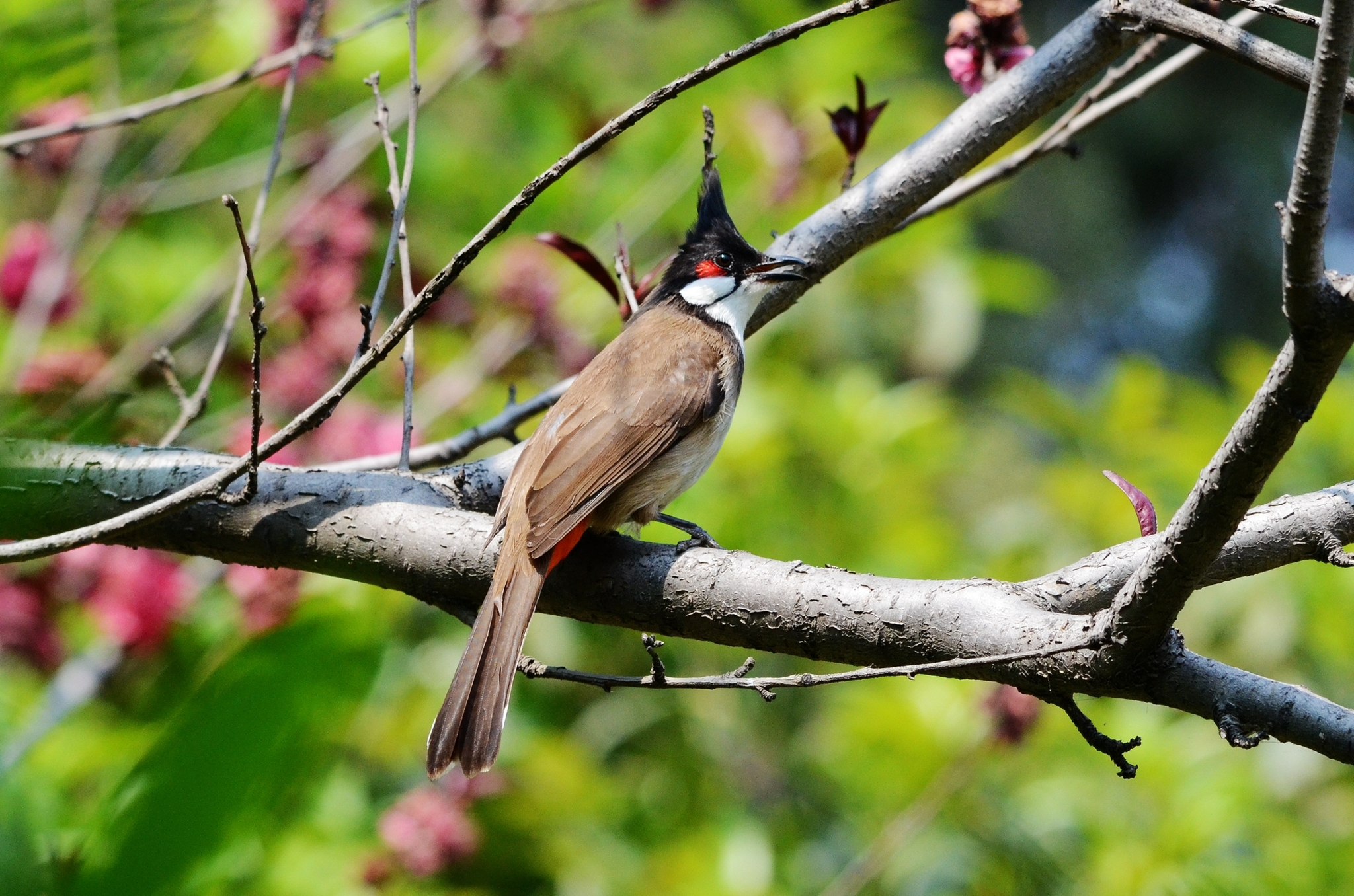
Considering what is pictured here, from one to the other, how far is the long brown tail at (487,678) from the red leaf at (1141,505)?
0.84 metres

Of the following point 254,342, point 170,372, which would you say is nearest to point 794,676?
point 254,342

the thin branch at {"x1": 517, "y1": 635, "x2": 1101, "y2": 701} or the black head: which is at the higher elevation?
the thin branch at {"x1": 517, "y1": 635, "x2": 1101, "y2": 701}

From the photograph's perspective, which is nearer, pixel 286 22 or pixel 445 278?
pixel 445 278

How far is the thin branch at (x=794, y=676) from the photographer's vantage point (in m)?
1.26

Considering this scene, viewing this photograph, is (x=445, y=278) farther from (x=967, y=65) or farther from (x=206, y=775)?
(x=967, y=65)

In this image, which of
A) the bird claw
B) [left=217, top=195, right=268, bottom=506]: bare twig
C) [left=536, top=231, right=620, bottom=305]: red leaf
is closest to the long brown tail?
the bird claw

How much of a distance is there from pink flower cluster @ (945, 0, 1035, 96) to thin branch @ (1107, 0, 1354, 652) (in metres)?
1.28

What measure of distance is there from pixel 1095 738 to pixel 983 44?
54.1 inches

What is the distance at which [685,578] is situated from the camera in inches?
63.7

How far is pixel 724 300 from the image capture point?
2.62 m

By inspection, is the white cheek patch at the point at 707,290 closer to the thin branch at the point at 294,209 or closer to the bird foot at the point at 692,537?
the bird foot at the point at 692,537

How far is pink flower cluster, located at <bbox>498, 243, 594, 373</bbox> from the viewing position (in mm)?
2990

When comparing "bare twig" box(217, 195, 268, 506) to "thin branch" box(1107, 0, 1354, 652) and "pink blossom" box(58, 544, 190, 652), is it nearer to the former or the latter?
"pink blossom" box(58, 544, 190, 652)

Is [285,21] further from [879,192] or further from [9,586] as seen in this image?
[879,192]
